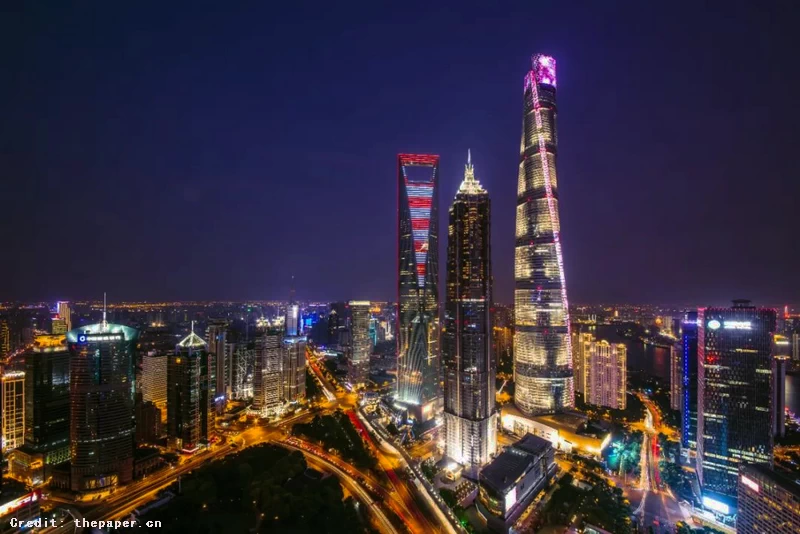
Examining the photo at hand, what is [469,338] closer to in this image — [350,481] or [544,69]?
[350,481]

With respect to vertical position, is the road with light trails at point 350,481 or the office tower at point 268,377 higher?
the office tower at point 268,377

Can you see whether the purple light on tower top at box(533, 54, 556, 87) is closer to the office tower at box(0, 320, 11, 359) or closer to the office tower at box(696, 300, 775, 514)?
the office tower at box(696, 300, 775, 514)

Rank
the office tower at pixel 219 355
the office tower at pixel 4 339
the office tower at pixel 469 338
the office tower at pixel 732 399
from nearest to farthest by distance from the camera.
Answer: the office tower at pixel 732 399
the office tower at pixel 469 338
the office tower at pixel 219 355
the office tower at pixel 4 339

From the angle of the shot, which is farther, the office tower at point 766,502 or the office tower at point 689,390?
the office tower at point 689,390

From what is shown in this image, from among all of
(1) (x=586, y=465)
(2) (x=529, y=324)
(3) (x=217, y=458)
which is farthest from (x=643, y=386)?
(3) (x=217, y=458)

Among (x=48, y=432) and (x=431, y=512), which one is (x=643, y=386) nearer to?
(x=431, y=512)

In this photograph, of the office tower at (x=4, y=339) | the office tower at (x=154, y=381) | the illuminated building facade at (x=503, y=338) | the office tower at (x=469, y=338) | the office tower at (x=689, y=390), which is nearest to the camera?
the office tower at (x=469, y=338)

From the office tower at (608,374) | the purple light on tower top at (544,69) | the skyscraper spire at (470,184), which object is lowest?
the office tower at (608,374)

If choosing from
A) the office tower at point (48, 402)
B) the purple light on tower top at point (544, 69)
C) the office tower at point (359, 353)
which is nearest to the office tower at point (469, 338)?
the purple light on tower top at point (544, 69)

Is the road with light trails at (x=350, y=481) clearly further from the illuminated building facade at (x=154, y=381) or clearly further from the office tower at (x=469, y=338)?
the illuminated building facade at (x=154, y=381)
